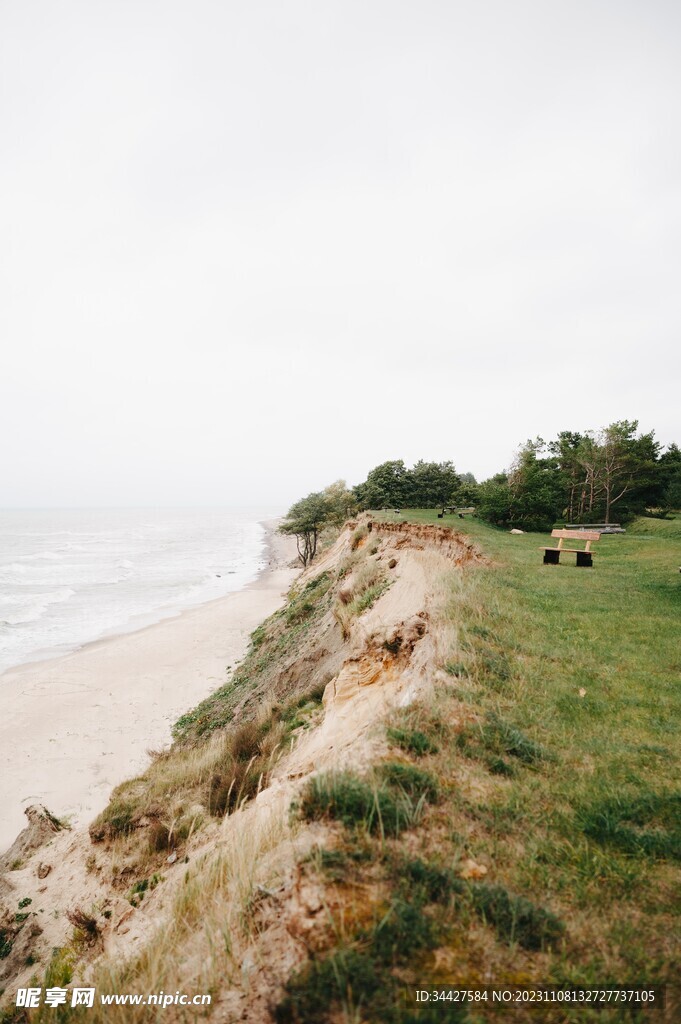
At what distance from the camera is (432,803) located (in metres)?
3.18

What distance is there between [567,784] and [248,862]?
2.55 m

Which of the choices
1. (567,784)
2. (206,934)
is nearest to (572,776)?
(567,784)

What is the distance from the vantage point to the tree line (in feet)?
82.0

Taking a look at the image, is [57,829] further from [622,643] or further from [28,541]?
[28,541]

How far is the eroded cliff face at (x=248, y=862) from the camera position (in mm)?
2521

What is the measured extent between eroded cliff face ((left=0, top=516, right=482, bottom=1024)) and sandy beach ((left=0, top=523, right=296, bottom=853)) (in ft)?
10.7

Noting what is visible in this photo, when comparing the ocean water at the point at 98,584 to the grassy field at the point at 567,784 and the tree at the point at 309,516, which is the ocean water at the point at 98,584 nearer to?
the tree at the point at 309,516

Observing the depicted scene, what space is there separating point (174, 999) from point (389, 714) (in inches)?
99.7

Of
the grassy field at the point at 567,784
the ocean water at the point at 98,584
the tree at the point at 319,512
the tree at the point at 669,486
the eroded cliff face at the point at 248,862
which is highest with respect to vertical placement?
the tree at the point at 669,486

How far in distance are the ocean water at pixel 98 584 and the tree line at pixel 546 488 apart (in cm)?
1248

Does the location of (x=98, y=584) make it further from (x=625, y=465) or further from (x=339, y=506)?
(x=625, y=465)

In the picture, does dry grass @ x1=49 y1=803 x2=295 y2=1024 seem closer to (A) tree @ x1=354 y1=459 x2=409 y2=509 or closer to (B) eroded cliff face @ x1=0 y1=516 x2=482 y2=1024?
(B) eroded cliff face @ x1=0 y1=516 x2=482 y2=1024

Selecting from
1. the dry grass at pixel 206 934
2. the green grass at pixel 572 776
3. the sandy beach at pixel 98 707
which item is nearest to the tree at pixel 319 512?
the sandy beach at pixel 98 707

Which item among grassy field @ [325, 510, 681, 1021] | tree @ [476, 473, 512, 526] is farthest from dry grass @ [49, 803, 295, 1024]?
tree @ [476, 473, 512, 526]
